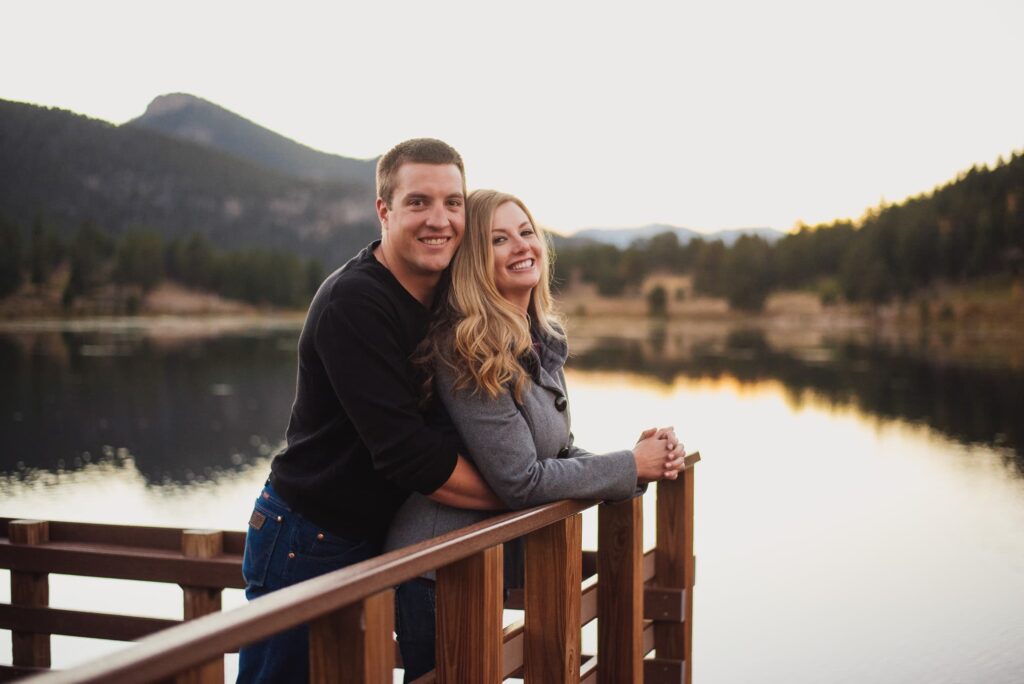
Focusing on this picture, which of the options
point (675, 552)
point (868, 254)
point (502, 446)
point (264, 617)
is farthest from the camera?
point (868, 254)

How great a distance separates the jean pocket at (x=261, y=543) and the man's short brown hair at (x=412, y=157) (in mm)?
926

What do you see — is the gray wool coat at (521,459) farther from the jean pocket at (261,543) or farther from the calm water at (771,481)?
the calm water at (771,481)

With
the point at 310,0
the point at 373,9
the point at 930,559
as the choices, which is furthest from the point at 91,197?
the point at 930,559

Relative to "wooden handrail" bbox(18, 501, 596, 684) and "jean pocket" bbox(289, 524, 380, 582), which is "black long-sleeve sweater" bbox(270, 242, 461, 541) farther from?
"wooden handrail" bbox(18, 501, 596, 684)

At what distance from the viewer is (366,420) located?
246 cm

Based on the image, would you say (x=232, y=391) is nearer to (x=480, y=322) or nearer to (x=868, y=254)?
(x=480, y=322)

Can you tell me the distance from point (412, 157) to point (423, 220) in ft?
0.67

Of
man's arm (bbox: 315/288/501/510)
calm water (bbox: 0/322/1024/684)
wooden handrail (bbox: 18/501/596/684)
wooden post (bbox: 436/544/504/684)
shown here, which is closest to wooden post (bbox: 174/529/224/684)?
man's arm (bbox: 315/288/501/510)

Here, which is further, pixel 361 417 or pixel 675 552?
pixel 675 552

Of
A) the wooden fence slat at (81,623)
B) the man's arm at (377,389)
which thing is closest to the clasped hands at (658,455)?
the man's arm at (377,389)

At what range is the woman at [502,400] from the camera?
2.61m

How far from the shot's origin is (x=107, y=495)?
16875 millimetres

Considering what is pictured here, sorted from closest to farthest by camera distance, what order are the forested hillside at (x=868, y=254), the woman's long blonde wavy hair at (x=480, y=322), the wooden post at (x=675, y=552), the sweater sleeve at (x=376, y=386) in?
1. the sweater sleeve at (x=376, y=386)
2. the woman's long blonde wavy hair at (x=480, y=322)
3. the wooden post at (x=675, y=552)
4. the forested hillside at (x=868, y=254)

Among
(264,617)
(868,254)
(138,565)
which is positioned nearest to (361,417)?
(264,617)
